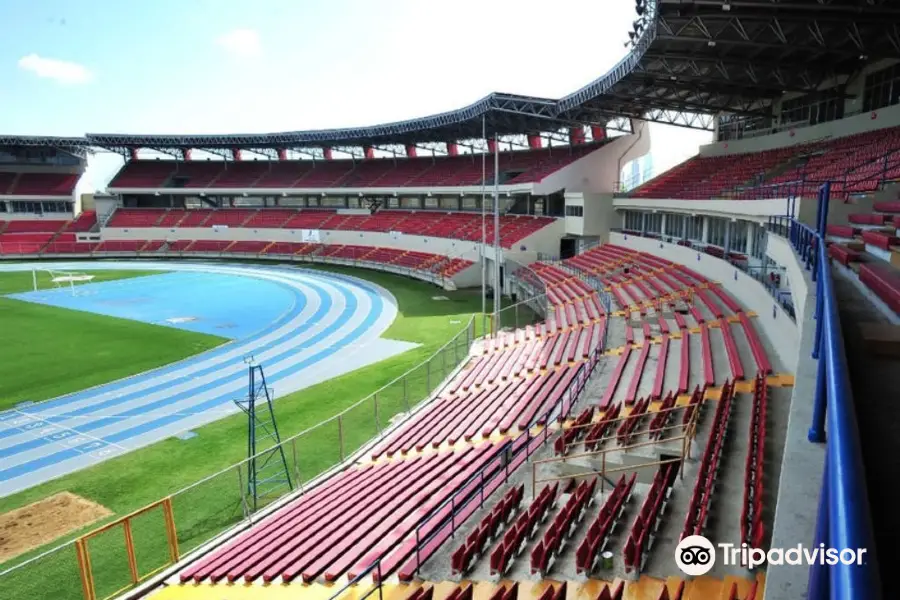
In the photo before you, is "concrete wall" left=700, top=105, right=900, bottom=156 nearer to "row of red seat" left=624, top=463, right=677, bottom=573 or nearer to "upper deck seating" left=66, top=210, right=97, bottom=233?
"row of red seat" left=624, top=463, right=677, bottom=573

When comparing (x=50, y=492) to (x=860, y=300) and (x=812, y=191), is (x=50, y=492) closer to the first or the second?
(x=860, y=300)

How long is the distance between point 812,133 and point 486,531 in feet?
78.6

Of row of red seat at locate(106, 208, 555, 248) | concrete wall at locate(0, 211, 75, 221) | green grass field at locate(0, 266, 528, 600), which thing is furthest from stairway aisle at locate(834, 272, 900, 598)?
concrete wall at locate(0, 211, 75, 221)

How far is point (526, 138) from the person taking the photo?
43.8 metres

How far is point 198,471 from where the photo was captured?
1277cm

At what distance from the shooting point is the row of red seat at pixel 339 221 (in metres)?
38.7

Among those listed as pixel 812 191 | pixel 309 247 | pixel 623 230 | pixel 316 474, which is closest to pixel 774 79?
pixel 623 230

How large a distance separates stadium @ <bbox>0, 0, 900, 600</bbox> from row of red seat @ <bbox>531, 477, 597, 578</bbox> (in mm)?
44

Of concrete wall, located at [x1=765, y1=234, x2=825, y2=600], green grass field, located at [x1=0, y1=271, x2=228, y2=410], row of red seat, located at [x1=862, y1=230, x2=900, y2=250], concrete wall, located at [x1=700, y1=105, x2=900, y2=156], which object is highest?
concrete wall, located at [x1=700, y1=105, x2=900, y2=156]

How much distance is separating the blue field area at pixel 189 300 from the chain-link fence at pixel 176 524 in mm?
13018

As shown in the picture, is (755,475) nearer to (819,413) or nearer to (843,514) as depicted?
(819,413)

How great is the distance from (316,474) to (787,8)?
1656 centimetres

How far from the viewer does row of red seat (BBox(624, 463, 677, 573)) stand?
19.8ft

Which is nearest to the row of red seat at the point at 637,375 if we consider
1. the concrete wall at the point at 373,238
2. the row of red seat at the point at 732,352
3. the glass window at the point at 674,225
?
the row of red seat at the point at 732,352
